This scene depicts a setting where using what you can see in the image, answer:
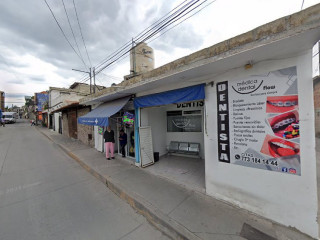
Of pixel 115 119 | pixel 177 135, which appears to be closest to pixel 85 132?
pixel 115 119

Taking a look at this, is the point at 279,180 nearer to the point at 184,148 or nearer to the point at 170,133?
the point at 184,148

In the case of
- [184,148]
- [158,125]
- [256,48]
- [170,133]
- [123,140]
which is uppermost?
[256,48]

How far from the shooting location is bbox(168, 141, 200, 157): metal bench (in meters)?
6.31

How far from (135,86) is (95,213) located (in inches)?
145

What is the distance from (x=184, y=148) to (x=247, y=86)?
4397 mm

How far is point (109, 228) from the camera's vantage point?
264 cm

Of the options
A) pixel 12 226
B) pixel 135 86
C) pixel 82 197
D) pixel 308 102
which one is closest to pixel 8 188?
pixel 12 226

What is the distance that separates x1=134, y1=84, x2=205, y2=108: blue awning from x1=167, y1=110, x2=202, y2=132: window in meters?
2.39

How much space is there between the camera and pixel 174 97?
163 inches

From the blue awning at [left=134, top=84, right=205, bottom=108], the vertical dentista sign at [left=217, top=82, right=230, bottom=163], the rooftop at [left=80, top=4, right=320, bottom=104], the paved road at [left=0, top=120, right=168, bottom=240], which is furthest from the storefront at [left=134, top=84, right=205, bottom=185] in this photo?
the paved road at [left=0, top=120, right=168, bottom=240]

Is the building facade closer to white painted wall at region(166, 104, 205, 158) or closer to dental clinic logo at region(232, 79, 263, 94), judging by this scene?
dental clinic logo at region(232, 79, 263, 94)

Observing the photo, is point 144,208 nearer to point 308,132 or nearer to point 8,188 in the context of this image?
point 308,132

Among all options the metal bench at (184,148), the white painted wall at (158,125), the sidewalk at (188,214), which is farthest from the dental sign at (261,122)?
the white painted wall at (158,125)

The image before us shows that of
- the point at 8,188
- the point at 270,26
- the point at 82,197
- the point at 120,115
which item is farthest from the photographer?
the point at 120,115
